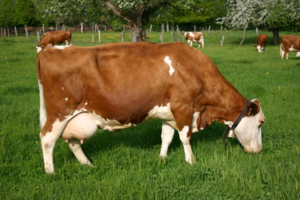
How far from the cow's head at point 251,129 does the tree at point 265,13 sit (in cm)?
2498

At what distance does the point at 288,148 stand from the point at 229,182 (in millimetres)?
2088

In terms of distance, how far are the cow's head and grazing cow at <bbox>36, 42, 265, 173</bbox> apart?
0.19 metres

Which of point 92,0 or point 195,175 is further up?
point 92,0

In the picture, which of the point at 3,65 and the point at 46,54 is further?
the point at 3,65

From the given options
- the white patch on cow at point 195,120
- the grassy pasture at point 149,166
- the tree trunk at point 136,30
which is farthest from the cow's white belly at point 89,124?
the tree trunk at point 136,30

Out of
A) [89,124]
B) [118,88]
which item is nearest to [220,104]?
[118,88]

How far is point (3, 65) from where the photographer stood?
1541cm

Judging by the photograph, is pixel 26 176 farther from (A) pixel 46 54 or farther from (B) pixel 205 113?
(B) pixel 205 113

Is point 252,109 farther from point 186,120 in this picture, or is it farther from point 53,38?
point 53,38

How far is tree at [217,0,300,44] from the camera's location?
27.0 metres

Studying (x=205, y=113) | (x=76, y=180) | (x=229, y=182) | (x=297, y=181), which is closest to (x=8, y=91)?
(x=76, y=180)

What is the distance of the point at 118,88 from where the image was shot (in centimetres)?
442

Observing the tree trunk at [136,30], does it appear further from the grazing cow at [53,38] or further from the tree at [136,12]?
the grazing cow at [53,38]

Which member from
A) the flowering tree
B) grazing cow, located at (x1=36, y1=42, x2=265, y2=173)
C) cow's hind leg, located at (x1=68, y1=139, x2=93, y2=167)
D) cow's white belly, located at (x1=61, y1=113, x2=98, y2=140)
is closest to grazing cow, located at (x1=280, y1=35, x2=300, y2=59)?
the flowering tree
